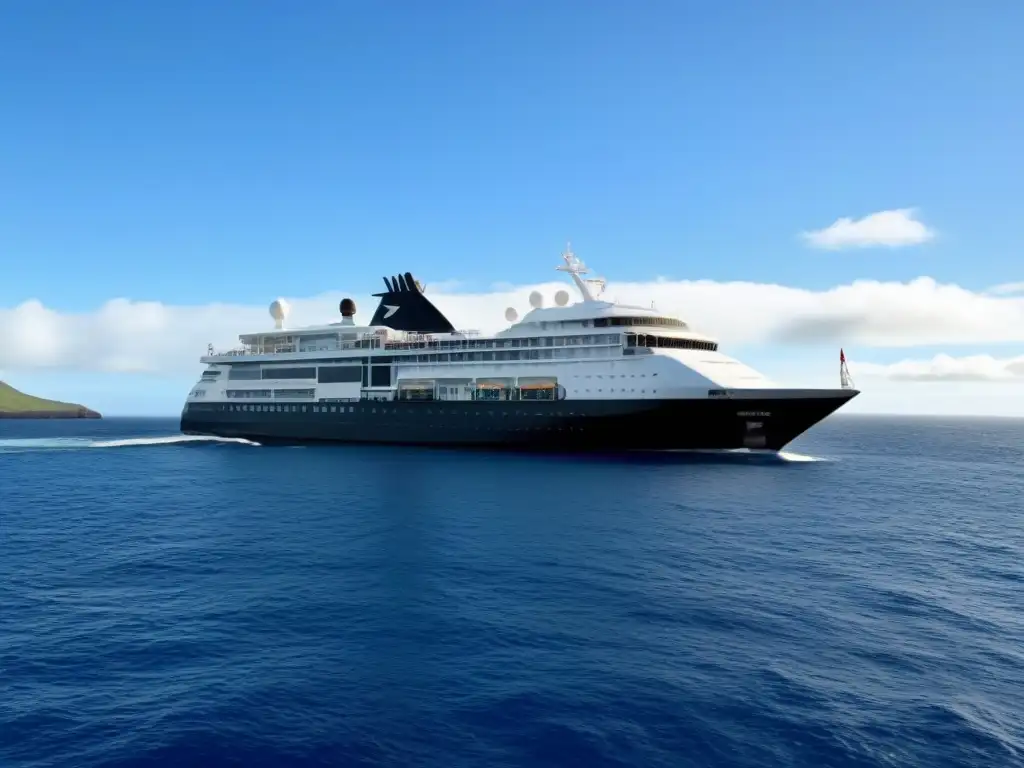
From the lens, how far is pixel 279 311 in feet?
255

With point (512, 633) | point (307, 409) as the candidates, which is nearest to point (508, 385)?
point (307, 409)

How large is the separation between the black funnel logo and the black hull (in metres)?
10.3

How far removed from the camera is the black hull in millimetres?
49594

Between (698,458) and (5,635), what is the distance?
4465 centimetres

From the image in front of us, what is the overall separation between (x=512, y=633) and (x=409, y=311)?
57119 mm

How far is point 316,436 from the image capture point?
6769cm

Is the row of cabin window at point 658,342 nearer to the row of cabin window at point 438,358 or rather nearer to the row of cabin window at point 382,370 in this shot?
the row of cabin window at point 438,358

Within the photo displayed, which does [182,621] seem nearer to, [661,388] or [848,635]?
[848,635]

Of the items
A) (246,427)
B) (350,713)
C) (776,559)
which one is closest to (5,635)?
(350,713)

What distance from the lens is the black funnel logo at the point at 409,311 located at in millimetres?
68625

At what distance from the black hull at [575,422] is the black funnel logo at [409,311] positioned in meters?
10.3

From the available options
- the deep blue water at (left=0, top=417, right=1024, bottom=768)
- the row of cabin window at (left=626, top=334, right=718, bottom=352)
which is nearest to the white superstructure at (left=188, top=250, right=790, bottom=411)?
the row of cabin window at (left=626, top=334, right=718, bottom=352)

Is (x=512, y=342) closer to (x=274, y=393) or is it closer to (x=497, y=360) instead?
(x=497, y=360)

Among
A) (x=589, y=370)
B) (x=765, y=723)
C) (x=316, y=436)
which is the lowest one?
(x=765, y=723)
